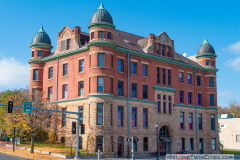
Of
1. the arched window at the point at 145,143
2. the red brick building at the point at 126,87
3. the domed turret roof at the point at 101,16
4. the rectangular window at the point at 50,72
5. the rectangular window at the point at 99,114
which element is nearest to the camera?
the rectangular window at the point at 99,114

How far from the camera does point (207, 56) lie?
62719mm

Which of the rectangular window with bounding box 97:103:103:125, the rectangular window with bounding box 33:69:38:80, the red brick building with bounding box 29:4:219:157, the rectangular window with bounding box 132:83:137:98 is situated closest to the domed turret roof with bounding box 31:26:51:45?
the red brick building with bounding box 29:4:219:157

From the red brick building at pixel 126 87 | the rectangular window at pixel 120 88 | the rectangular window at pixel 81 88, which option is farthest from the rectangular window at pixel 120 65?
the rectangular window at pixel 81 88

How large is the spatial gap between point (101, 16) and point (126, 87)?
1120 centimetres

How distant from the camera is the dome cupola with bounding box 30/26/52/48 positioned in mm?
57344

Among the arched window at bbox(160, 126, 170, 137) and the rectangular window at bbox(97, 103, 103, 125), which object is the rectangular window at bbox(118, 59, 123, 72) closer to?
the rectangular window at bbox(97, 103, 103, 125)

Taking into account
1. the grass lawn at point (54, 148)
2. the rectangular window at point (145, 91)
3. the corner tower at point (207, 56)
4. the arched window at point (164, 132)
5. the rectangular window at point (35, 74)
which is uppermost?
the corner tower at point (207, 56)

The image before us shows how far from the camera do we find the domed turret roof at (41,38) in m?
57.5

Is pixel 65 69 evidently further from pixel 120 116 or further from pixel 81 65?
pixel 120 116

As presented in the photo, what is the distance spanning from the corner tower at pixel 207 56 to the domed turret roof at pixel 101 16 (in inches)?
933

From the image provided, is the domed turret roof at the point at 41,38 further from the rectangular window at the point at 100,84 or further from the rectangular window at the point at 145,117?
the rectangular window at the point at 145,117

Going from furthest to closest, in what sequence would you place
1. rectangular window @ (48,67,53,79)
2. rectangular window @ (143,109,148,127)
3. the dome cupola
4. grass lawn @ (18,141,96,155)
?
1. the dome cupola
2. rectangular window @ (48,67,53,79)
3. rectangular window @ (143,109,148,127)
4. grass lawn @ (18,141,96,155)

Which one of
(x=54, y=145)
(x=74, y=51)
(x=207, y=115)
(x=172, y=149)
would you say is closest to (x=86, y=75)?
(x=74, y=51)

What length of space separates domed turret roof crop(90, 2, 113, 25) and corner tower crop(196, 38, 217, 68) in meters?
23.7
